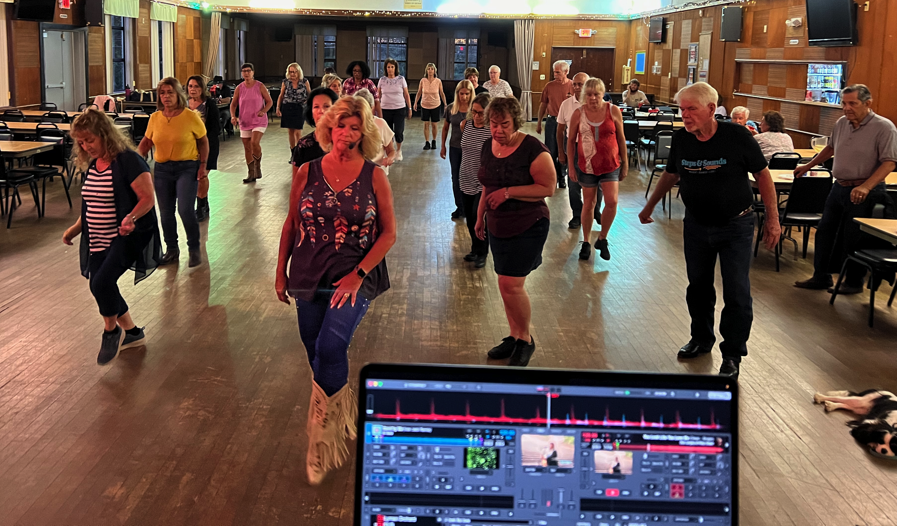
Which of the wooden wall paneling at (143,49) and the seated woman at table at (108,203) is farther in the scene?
the wooden wall paneling at (143,49)

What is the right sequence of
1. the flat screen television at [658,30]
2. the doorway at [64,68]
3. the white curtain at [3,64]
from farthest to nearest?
the flat screen television at [658,30] → the doorway at [64,68] → the white curtain at [3,64]

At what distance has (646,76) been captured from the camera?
70.6ft

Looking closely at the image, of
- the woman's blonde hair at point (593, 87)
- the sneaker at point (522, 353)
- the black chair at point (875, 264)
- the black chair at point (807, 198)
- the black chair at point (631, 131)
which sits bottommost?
the sneaker at point (522, 353)

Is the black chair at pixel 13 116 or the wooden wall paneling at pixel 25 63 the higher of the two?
the wooden wall paneling at pixel 25 63

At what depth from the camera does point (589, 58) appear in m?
24.0

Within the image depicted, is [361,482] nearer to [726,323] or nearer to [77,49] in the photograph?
[726,323]

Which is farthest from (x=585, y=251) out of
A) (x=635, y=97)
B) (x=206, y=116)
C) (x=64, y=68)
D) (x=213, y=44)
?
(x=213, y=44)

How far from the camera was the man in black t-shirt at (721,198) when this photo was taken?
427 cm

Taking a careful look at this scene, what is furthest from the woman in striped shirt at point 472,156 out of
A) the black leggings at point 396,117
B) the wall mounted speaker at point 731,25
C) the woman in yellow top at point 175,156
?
the wall mounted speaker at point 731,25

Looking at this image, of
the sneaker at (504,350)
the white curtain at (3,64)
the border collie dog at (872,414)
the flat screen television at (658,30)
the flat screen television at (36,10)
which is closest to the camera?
the border collie dog at (872,414)

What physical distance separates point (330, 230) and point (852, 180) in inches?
180

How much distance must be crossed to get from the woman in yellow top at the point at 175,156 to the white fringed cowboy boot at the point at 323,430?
A: 11.8 ft

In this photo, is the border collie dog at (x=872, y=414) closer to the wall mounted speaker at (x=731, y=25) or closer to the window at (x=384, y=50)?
the wall mounted speaker at (x=731, y=25)

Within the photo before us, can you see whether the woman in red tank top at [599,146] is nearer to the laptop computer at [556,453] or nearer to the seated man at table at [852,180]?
the seated man at table at [852,180]
